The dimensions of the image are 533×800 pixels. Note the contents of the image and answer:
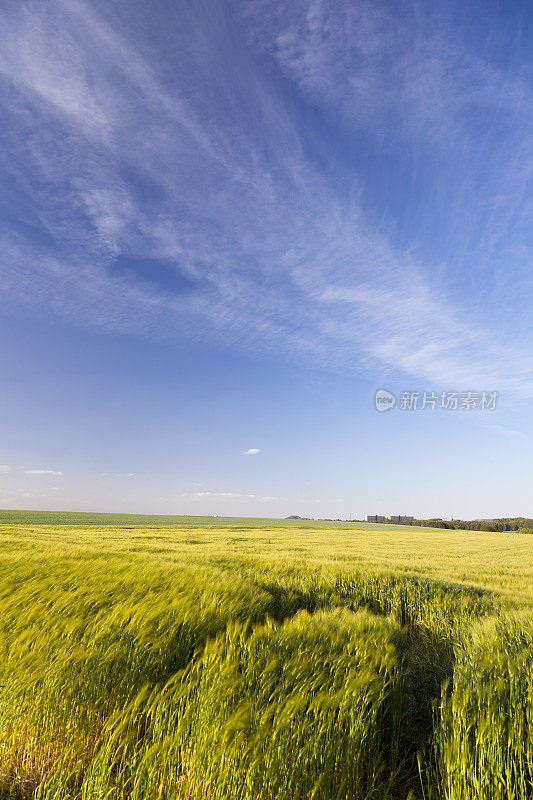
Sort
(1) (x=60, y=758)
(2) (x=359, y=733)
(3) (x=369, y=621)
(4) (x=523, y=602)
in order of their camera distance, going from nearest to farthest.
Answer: (2) (x=359, y=733) → (1) (x=60, y=758) → (3) (x=369, y=621) → (4) (x=523, y=602)

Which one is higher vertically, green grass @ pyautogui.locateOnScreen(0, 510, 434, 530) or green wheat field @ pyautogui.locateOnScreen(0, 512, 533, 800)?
green wheat field @ pyautogui.locateOnScreen(0, 512, 533, 800)

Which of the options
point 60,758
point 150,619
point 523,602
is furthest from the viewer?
point 523,602

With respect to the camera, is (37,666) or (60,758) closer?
(60,758)

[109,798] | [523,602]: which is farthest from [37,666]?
[523,602]

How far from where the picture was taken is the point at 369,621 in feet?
14.0

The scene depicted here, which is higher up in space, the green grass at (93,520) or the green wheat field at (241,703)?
the green wheat field at (241,703)

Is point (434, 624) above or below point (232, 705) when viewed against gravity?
below

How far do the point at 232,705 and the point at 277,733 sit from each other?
416mm

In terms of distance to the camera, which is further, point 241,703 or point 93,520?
point 93,520

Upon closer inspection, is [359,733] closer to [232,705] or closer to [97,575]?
[232,705]

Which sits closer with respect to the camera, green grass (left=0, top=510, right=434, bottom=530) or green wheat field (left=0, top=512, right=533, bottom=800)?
green wheat field (left=0, top=512, right=533, bottom=800)

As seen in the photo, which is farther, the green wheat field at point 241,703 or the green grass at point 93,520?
the green grass at point 93,520

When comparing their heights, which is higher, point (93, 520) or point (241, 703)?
point (241, 703)

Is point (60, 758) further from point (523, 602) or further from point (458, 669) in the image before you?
point (523, 602)
